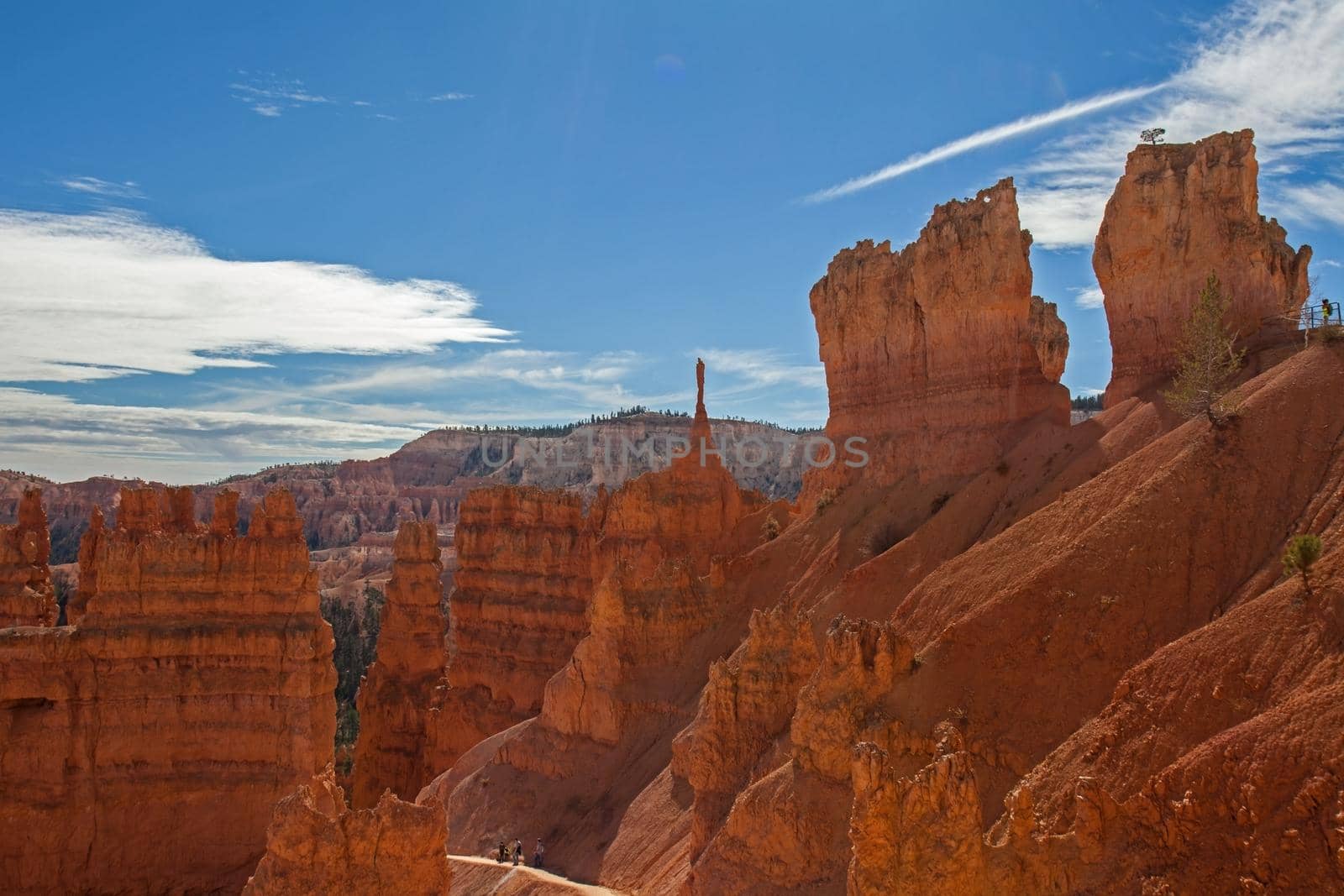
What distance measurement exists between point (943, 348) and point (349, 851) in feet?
68.1

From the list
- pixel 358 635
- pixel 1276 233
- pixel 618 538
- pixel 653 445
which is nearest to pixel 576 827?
pixel 618 538

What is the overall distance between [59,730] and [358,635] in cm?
5415

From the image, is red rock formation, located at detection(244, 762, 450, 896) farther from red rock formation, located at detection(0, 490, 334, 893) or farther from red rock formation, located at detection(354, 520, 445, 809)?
red rock formation, located at detection(354, 520, 445, 809)

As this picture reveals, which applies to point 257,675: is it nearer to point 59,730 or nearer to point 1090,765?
point 59,730

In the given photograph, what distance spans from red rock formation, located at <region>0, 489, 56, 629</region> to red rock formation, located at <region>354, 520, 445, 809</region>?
545 inches

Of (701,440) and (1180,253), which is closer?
(1180,253)

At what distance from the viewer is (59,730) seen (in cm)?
2881

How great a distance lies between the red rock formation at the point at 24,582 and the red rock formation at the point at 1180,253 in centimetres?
3150

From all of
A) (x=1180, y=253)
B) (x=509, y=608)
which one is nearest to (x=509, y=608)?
(x=509, y=608)

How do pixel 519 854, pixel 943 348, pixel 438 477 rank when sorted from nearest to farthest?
1. pixel 519 854
2. pixel 943 348
3. pixel 438 477

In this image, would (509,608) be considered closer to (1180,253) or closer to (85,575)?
(85,575)

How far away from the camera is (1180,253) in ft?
88.4

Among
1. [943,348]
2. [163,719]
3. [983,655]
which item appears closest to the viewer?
[983,655]

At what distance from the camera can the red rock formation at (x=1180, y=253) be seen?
2592 cm
